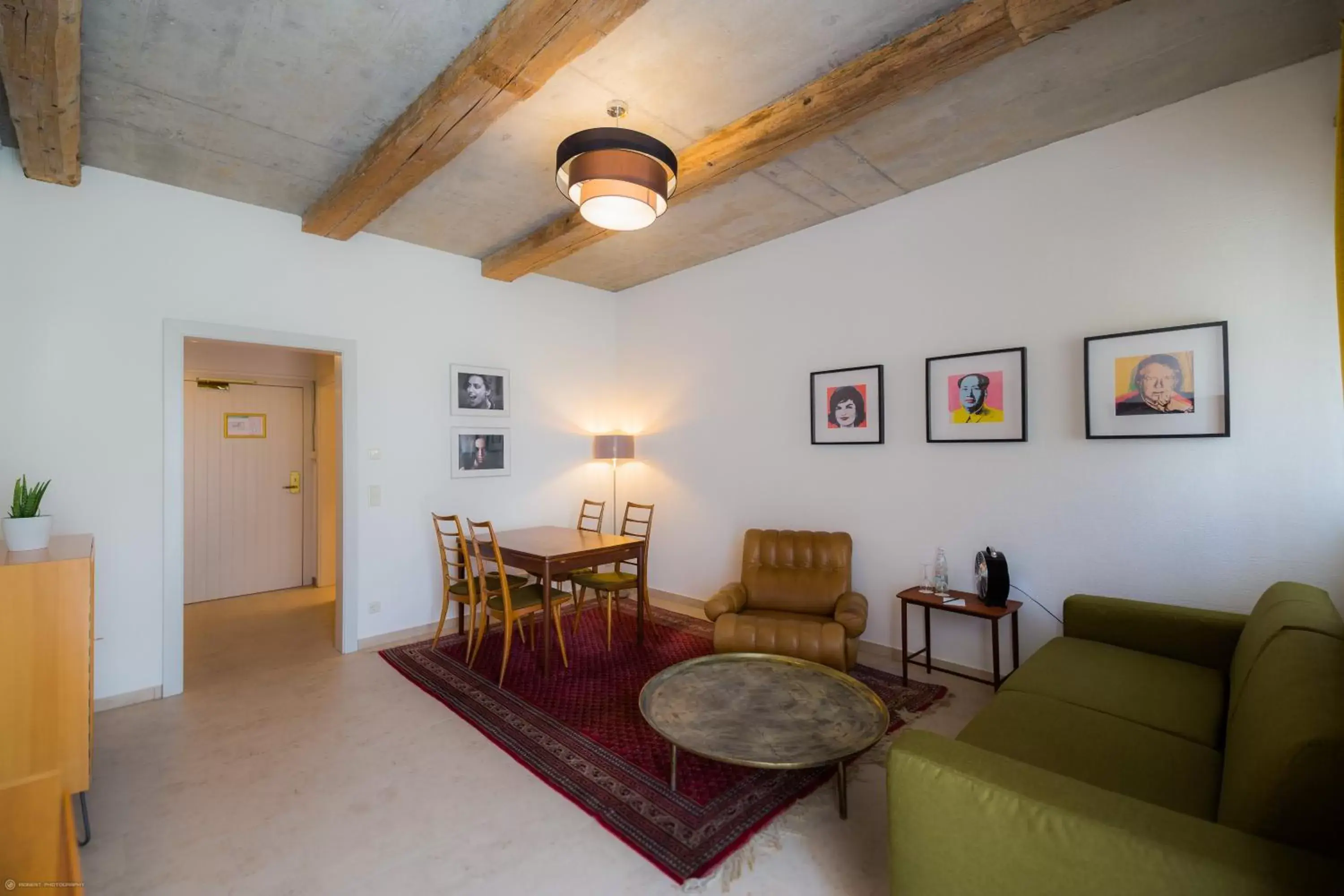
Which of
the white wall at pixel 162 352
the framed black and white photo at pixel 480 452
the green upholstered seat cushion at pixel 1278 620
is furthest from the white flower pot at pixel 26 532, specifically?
the green upholstered seat cushion at pixel 1278 620

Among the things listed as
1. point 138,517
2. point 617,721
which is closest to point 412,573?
point 138,517

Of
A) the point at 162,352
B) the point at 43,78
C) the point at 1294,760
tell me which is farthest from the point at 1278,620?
the point at 162,352

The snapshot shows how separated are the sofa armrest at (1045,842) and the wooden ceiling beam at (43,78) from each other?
3.56 metres

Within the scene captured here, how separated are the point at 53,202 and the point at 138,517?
1.78m

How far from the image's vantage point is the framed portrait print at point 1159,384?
268 cm

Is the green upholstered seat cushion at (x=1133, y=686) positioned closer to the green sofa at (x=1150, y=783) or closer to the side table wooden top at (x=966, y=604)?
the green sofa at (x=1150, y=783)

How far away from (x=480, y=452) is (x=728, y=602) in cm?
247

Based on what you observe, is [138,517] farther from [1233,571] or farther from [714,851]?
[1233,571]

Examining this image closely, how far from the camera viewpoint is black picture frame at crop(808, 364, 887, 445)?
384 cm

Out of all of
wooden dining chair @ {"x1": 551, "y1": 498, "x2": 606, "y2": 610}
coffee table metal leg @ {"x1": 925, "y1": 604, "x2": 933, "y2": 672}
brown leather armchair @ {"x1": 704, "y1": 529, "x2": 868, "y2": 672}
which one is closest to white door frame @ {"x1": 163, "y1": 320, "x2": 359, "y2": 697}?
wooden dining chair @ {"x1": 551, "y1": 498, "x2": 606, "y2": 610}

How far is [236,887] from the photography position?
189cm

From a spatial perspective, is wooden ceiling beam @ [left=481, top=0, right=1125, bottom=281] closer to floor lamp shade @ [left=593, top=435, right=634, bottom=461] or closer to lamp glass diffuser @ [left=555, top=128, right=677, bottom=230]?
lamp glass diffuser @ [left=555, top=128, right=677, bottom=230]

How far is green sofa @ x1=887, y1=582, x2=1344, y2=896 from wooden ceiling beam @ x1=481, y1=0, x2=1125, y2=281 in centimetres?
219

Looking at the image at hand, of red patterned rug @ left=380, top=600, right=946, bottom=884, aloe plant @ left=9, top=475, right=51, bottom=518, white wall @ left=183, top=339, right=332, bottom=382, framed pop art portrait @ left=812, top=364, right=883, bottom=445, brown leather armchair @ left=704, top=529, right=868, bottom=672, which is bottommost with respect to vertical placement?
red patterned rug @ left=380, top=600, right=946, bottom=884
